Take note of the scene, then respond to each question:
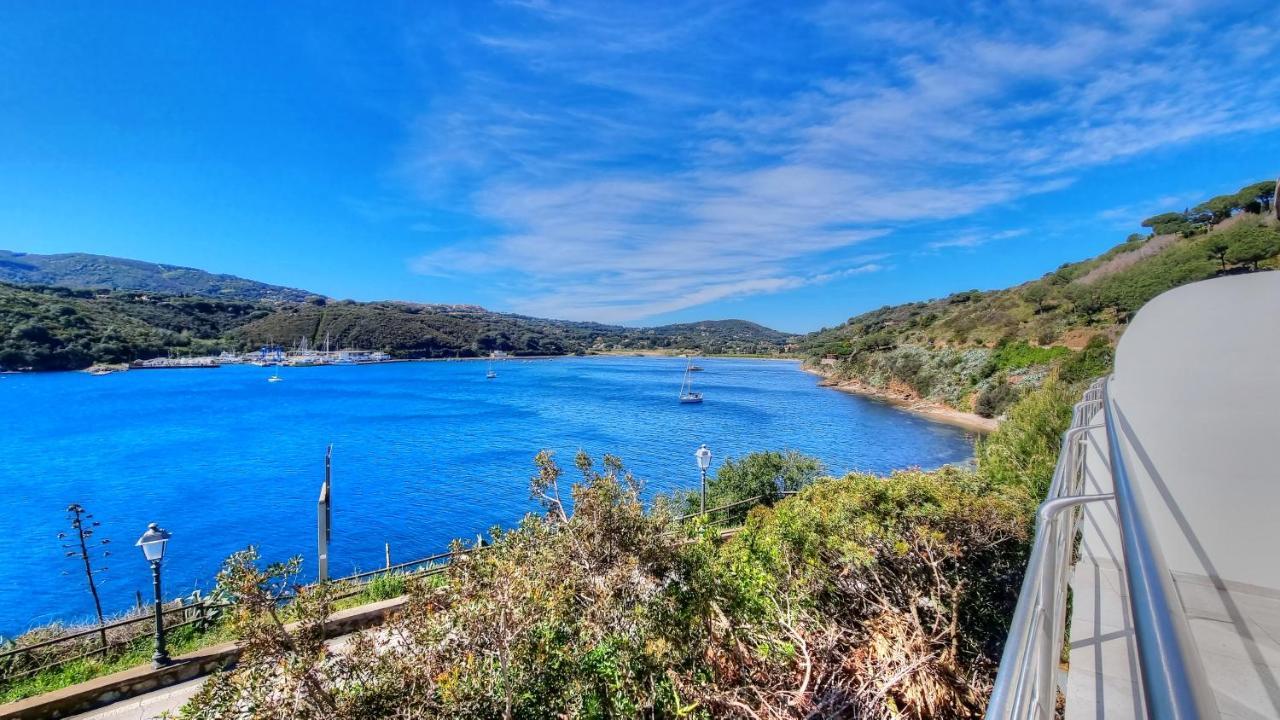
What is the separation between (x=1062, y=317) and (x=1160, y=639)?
180 feet

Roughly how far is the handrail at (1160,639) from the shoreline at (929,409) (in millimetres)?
31767

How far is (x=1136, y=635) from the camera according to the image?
26.1 inches

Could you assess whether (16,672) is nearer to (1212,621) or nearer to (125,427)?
(1212,621)

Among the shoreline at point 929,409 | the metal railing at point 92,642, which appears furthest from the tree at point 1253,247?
the metal railing at point 92,642

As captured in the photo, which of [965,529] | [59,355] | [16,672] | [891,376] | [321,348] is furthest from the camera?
[321,348]

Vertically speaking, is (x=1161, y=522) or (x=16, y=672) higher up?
(x=1161, y=522)

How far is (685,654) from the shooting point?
446 centimetres

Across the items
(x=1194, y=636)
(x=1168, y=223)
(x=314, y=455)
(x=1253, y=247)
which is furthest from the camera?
(x=1168, y=223)

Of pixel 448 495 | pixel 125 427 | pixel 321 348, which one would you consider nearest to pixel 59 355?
pixel 321 348

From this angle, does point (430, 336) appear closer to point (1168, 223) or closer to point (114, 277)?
point (1168, 223)

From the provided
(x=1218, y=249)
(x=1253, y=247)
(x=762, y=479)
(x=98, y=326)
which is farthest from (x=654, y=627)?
(x=98, y=326)

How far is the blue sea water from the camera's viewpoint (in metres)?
20.7

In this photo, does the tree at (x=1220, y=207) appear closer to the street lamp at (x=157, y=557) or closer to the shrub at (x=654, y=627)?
the shrub at (x=654, y=627)

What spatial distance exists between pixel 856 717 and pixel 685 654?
1.37 metres
